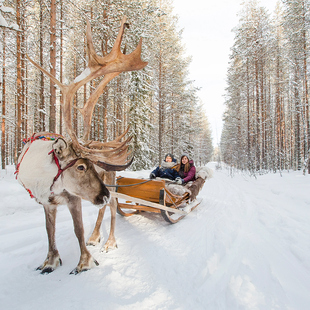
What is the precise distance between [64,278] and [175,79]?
58.9 feet

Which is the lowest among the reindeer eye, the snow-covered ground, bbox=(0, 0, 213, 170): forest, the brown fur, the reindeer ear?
the snow-covered ground

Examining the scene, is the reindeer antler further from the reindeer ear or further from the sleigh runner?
the sleigh runner

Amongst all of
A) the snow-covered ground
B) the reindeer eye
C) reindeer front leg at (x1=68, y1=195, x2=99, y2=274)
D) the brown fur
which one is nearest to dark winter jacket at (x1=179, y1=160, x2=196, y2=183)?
the snow-covered ground

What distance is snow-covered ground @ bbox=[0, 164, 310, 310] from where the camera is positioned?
1740 mm

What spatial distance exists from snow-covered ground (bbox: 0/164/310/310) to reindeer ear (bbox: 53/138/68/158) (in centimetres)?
149

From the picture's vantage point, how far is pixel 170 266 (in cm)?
233

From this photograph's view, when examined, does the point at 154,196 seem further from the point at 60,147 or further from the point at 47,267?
the point at 60,147

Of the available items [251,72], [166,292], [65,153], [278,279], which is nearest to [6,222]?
[65,153]

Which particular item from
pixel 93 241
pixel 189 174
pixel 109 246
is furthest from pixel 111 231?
pixel 189 174

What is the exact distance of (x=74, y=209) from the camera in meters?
2.19

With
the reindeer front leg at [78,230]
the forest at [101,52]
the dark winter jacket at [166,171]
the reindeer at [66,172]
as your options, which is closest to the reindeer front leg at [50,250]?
the reindeer at [66,172]

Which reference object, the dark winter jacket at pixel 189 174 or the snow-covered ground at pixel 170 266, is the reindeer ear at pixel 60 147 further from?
the dark winter jacket at pixel 189 174

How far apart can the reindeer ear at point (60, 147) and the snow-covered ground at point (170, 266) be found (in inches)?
58.7

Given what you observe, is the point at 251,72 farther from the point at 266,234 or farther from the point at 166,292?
the point at 166,292
